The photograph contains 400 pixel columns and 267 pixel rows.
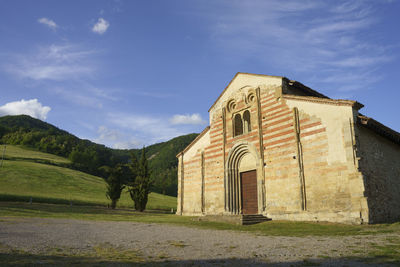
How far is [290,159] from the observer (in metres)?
19.3

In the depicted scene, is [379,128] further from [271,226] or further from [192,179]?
[192,179]

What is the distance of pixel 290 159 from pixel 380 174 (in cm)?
538

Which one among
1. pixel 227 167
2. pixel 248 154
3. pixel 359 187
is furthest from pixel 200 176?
pixel 359 187

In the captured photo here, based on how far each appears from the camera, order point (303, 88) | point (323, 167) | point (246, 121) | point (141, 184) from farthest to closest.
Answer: point (141, 184) → point (246, 121) → point (303, 88) → point (323, 167)

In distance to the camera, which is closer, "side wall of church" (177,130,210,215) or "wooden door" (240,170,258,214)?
"wooden door" (240,170,258,214)

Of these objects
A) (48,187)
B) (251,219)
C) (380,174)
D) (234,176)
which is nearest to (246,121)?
(234,176)

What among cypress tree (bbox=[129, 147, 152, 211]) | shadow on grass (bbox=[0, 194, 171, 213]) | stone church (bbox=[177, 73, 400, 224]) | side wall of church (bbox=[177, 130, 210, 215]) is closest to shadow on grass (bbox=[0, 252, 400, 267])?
stone church (bbox=[177, 73, 400, 224])

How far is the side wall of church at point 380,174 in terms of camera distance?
16.4 metres

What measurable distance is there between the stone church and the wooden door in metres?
0.08

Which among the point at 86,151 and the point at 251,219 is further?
the point at 86,151

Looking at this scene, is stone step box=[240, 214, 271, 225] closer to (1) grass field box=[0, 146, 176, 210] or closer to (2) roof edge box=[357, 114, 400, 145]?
(2) roof edge box=[357, 114, 400, 145]

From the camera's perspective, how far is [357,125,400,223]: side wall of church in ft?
53.7

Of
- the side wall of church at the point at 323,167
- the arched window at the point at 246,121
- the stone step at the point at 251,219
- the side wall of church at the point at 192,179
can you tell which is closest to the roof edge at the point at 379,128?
the side wall of church at the point at 323,167

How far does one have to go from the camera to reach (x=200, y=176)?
25891 mm
